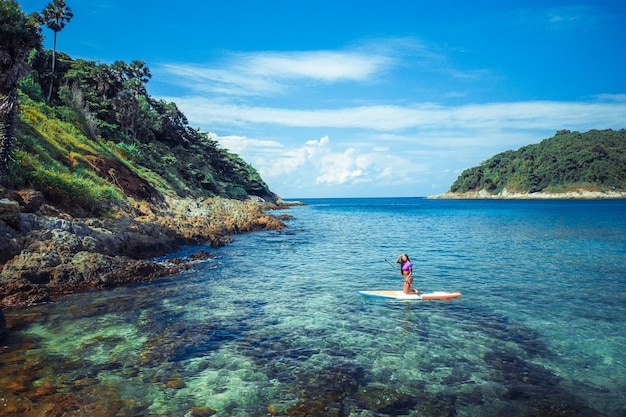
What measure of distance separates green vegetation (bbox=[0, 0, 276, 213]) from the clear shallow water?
11.4m

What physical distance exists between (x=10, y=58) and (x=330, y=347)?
2138 centimetres

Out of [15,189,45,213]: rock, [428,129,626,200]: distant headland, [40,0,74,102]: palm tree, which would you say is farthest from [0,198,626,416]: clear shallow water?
[428,129,626,200]: distant headland

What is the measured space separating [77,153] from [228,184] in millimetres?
49065

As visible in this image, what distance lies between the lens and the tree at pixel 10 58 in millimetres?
17391

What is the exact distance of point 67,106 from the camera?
44.8 meters

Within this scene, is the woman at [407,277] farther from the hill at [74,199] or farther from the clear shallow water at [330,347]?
the hill at [74,199]

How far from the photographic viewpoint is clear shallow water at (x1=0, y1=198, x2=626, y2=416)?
7.42 m

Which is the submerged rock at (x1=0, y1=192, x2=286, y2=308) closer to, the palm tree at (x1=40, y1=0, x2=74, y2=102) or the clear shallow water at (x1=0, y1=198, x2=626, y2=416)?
the clear shallow water at (x1=0, y1=198, x2=626, y2=416)

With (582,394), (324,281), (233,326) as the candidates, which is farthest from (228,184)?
(582,394)

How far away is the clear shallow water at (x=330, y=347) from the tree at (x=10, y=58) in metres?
11.6

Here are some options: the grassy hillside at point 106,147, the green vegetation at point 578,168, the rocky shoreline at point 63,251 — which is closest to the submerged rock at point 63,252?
the rocky shoreline at point 63,251

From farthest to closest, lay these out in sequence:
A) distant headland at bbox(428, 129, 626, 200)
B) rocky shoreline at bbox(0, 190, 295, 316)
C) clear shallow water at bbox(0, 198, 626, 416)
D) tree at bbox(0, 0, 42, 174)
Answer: distant headland at bbox(428, 129, 626, 200) → tree at bbox(0, 0, 42, 174) → rocky shoreline at bbox(0, 190, 295, 316) → clear shallow water at bbox(0, 198, 626, 416)

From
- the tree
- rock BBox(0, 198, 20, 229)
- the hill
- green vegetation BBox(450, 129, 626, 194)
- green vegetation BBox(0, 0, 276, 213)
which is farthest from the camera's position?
green vegetation BBox(450, 129, 626, 194)

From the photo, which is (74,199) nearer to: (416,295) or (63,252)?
(63,252)
